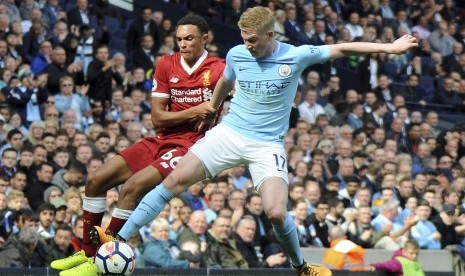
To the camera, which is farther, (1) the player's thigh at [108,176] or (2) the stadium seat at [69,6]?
(2) the stadium seat at [69,6]

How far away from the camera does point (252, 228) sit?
15.4 meters

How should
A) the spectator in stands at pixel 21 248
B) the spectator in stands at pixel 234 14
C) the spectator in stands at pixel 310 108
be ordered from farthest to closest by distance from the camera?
the spectator in stands at pixel 234 14 < the spectator in stands at pixel 310 108 < the spectator in stands at pixel 21 248

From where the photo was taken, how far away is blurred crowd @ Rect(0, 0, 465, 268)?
14797 millimetres

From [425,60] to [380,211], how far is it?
895 cm

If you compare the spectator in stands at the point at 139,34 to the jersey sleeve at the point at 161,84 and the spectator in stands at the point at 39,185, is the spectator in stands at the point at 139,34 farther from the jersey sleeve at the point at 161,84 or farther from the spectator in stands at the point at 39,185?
the jersey sleeve at the point at 161,84

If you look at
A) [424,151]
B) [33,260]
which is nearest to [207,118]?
[33,260]

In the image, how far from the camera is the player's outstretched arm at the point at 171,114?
10.6 meters

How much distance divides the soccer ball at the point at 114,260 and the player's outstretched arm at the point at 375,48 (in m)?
2.26

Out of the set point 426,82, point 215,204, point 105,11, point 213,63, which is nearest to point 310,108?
point 105,11

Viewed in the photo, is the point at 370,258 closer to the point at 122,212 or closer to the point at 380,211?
the point at 380,211

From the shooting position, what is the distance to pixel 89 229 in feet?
35.4

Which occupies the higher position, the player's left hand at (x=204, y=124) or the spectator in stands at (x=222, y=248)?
the player's left hand at (x=204, y=124)

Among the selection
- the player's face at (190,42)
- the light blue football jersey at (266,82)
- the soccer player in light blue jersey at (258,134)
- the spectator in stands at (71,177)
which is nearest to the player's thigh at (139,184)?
the soccer player in light blue jersey at (258,134)

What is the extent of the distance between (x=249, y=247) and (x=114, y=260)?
5542 millimetres
